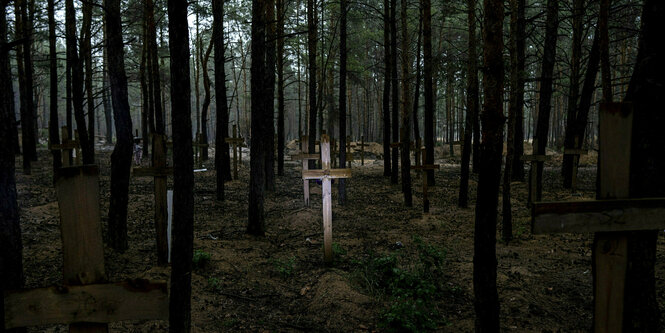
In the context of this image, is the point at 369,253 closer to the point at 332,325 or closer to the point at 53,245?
the point at 332,325

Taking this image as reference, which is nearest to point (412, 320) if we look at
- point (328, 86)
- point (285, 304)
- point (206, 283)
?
point (285, 304)

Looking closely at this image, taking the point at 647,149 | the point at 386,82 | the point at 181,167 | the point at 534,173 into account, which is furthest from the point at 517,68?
the point at 181,167

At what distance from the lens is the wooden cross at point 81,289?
1854 mm

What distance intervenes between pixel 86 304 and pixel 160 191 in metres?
4.50

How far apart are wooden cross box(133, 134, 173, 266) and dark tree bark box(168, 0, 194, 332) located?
251 cm

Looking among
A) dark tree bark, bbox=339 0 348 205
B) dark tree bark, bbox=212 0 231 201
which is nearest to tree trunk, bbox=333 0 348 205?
dark tree bark, bbox=339 0 348 205

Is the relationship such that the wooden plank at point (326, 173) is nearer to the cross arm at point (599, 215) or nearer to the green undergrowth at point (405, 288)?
the green undergrowth at point (405, 288)

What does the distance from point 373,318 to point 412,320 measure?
0.61m

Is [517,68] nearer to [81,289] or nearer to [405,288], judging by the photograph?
[405,288]

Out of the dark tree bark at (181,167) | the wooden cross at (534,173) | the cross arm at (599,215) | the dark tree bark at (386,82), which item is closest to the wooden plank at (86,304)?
the dark tree bark at (181,167)

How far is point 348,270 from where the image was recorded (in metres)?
6.96

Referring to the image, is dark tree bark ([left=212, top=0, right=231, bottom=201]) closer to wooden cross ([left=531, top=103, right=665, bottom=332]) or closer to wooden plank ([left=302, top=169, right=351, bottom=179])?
wooden plank ([left=302, top=169, right=351, bottom=179])

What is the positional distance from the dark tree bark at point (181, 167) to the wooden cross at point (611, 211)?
2903mm

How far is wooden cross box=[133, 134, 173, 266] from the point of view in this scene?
20.0ft
